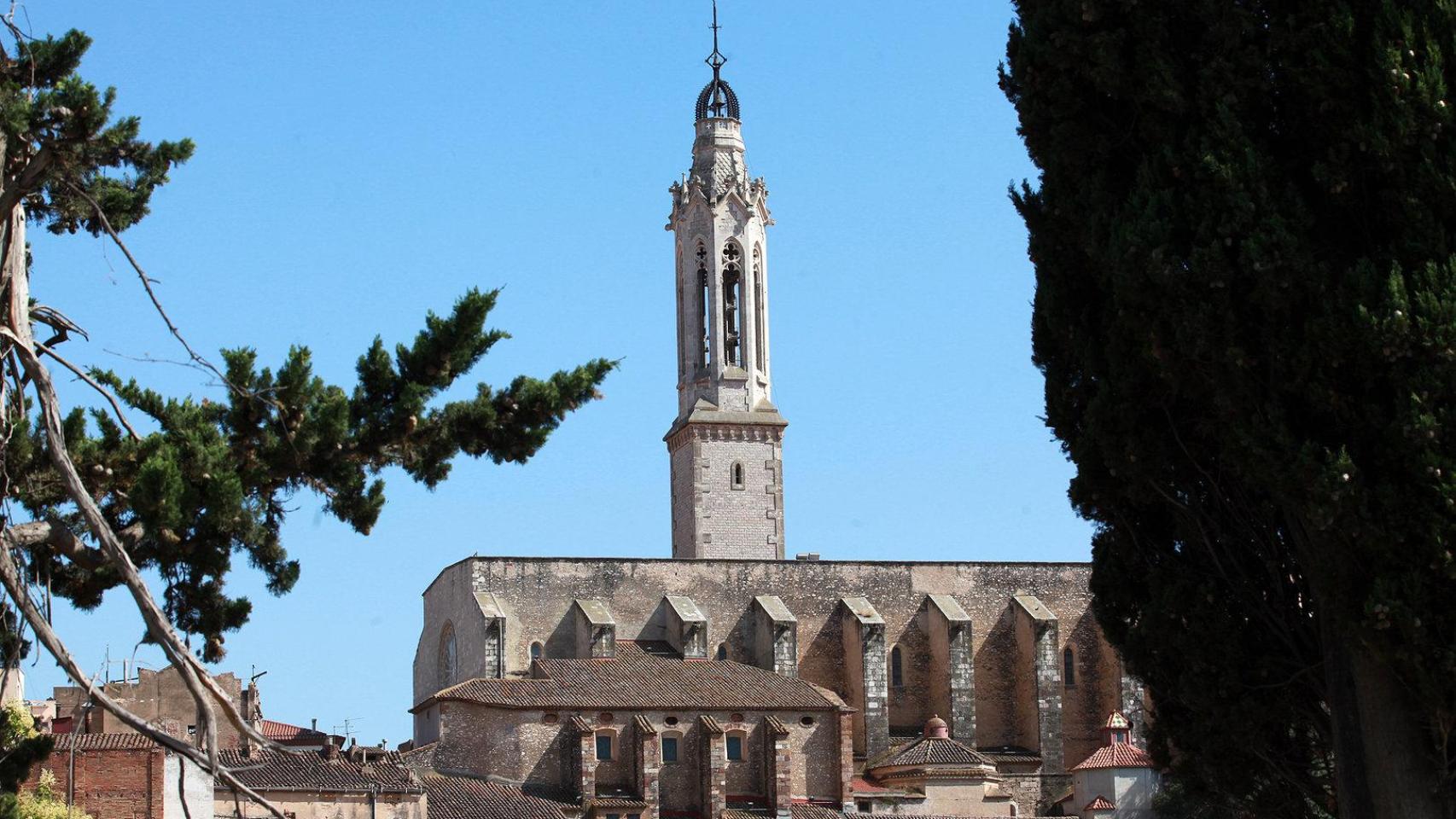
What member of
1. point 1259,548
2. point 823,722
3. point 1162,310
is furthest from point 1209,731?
point 823,722

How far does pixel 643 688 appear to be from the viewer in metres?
51.5

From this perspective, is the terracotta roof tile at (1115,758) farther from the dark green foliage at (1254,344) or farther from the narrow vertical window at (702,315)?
the dark green foliage at (1254,344)

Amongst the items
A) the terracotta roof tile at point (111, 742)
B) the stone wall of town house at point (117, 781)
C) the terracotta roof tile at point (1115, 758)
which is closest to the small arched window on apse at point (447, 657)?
the terracotta roof tile at point (1115, 758)

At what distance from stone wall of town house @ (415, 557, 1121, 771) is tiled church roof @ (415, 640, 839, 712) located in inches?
68.4

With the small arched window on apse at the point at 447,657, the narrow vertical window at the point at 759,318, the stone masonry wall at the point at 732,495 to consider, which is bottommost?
the small arched window on apse at the point at 447,657

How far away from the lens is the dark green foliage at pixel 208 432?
12.8 m

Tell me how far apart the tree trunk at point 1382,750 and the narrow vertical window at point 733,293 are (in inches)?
1777

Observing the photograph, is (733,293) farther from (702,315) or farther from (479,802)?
(479,802)

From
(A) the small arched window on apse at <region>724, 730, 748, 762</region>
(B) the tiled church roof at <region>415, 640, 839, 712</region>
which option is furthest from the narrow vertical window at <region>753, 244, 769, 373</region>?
(A) the small arched window on apse at <region>724, 730, 748, 762</region>

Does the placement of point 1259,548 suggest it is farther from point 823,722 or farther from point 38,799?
point 823,722

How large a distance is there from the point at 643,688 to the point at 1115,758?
12.0 meters

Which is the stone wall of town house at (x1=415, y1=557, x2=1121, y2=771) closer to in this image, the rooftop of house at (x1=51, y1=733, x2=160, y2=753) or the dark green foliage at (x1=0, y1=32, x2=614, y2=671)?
the rooftop of house at (x1=51, y1=733, x2=160, y2=753)

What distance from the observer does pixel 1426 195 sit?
15023 mm

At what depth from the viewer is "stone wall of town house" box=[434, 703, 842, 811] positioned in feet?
162
